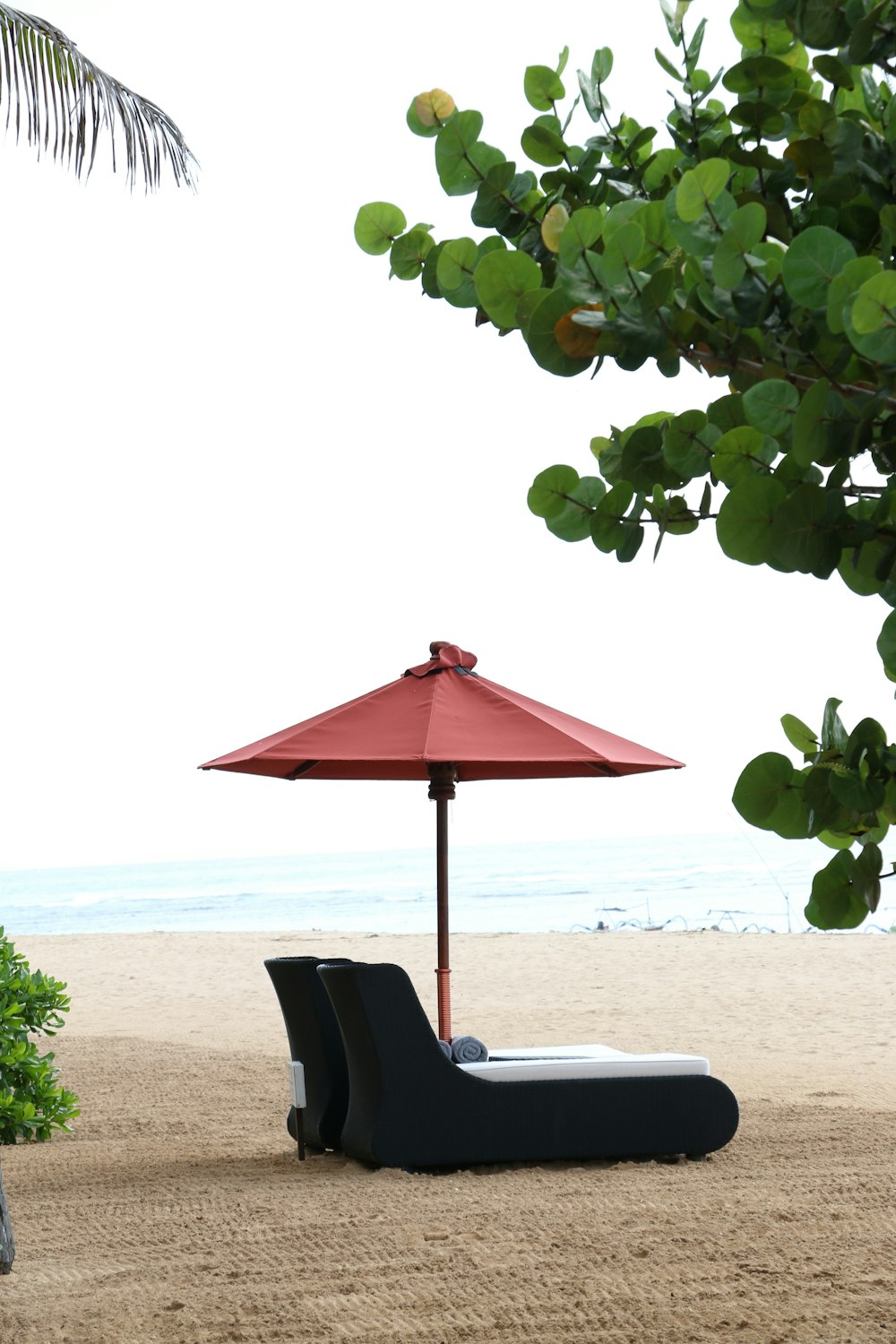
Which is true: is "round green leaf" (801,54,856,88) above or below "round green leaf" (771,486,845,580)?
above

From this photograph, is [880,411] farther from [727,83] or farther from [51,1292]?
[51,1292]

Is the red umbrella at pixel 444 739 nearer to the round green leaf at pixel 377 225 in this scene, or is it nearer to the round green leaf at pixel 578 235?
the round green leaf at pixel 377 225

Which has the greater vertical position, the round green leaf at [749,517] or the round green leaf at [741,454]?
the round green leaf at [741,454]

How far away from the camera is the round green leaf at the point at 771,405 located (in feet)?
4.43

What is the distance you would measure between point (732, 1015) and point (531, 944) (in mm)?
6865

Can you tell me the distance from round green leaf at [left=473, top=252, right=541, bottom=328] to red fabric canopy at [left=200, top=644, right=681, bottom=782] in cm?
373

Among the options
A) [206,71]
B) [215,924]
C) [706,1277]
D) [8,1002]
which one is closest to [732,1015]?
[8,1002]

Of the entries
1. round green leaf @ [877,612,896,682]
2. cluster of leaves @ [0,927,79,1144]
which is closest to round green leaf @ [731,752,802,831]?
round green leaf @ [877,612,896,682]

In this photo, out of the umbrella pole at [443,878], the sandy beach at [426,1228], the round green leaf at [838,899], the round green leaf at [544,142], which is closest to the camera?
the round green leaf at [838,899]

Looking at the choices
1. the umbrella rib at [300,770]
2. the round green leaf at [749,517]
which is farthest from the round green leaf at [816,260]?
the umbrella rib at [300,770]

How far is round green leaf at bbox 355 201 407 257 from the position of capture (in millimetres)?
1907

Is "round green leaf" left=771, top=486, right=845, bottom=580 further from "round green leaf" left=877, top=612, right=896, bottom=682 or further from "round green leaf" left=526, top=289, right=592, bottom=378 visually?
"round green leaf" left=526, top=289, right=592, bottom=378

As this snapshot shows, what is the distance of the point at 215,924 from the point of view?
41.5m

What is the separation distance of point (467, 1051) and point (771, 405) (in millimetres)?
4490
